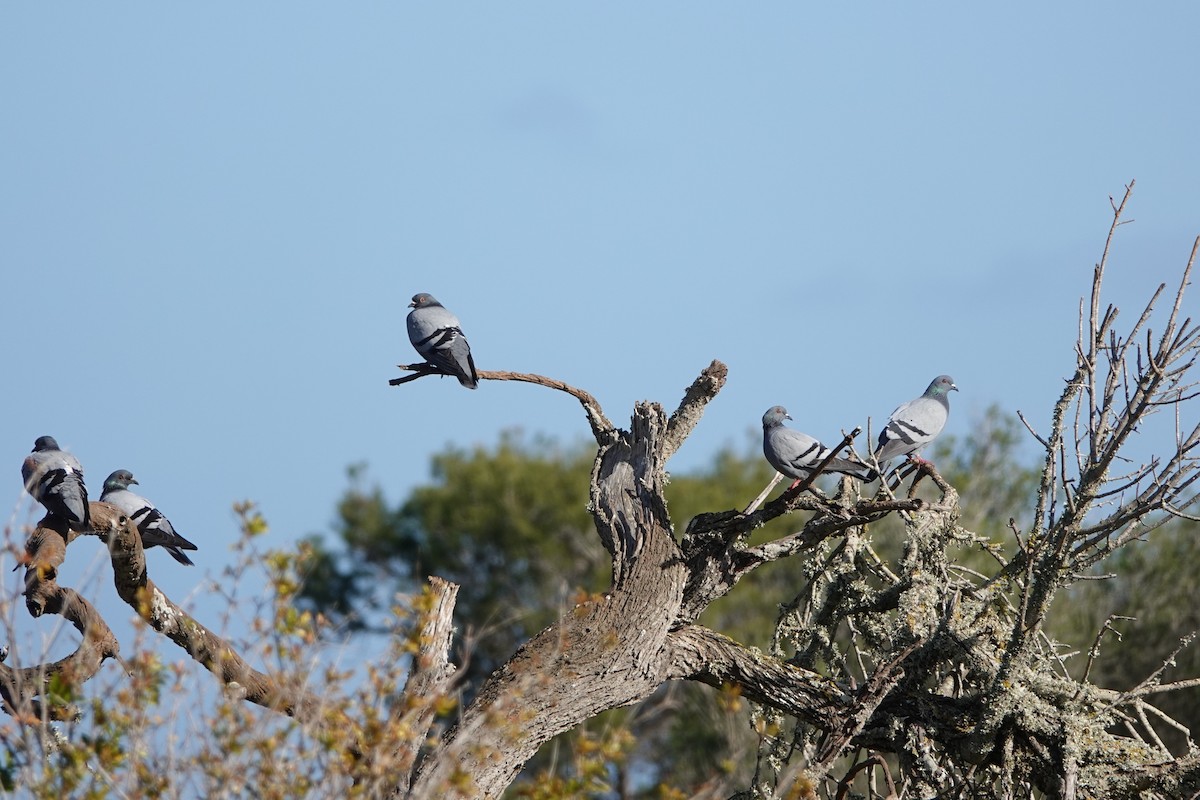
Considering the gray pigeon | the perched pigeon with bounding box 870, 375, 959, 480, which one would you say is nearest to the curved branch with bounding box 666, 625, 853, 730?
the perched pigeon with bounding box 870, 375, 959, 480

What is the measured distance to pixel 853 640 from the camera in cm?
654

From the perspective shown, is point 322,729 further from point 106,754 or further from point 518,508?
point 518,508

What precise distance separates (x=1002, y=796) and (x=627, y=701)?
1.75 metres

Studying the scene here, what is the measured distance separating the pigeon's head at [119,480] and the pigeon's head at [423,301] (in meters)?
2.42

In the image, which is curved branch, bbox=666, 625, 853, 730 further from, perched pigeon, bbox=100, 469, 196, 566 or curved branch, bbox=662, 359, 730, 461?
perched pigeon, bbox=100, 469, 196, 566

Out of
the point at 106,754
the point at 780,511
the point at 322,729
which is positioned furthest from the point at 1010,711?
the point at 106,754

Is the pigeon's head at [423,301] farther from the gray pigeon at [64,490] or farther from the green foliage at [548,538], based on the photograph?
the green foliage at [548,538]

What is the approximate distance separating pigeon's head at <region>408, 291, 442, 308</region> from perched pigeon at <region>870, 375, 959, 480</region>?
131 inches

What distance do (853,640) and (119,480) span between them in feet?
15.0

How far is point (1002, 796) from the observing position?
612cm

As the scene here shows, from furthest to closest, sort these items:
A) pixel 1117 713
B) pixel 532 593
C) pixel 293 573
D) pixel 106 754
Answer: pixel 532 593
pixel 1117 713
pixel 293 573
pixel 106 754

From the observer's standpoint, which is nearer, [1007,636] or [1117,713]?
[1117,713]

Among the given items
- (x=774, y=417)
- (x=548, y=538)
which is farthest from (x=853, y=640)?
(x=548, y=538)

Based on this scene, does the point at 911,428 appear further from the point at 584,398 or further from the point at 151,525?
the point at 151,525
